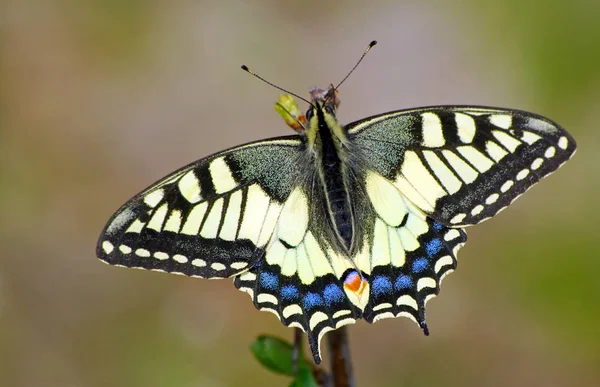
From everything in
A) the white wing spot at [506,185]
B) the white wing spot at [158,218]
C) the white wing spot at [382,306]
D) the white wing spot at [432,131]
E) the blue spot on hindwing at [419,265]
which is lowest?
the white wing spot at [382,306]

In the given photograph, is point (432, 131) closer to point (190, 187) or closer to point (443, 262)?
point (443, 262)

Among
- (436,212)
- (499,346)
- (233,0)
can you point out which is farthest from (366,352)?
(233,0)

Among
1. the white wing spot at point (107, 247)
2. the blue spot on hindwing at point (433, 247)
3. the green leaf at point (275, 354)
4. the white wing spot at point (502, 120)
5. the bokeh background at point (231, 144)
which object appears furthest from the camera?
the bokeh background at point (231, 144)

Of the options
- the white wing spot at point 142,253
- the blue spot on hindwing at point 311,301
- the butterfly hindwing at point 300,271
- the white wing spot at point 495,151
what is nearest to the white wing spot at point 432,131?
the white wing spot at point 495,151

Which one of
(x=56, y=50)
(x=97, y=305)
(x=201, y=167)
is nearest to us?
(x=201, y=167)

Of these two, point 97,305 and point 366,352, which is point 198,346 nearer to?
point 97,305

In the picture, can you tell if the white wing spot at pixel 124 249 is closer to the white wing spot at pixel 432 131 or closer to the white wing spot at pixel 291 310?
the white wing spot at pixel 291 310

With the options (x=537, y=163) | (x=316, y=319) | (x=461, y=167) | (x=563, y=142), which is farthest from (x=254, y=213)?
(x=563, y=142)
